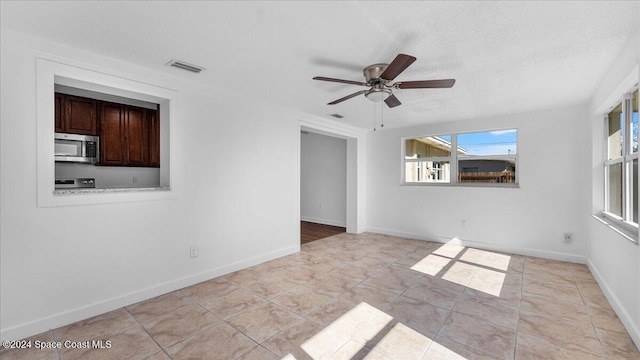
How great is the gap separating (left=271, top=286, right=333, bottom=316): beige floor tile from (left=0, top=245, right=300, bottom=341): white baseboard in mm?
1022

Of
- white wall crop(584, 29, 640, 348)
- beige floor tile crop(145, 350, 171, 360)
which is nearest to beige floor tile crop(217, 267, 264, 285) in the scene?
beige floor tile crop(145, 350, 171, 360)

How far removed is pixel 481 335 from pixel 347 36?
8.46 ft

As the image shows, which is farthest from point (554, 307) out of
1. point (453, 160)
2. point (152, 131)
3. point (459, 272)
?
point (152, 131)

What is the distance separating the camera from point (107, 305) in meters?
2.55

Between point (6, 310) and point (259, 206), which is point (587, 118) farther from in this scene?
point (6, 310)

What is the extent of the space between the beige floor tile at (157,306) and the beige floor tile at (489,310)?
8.88 feet

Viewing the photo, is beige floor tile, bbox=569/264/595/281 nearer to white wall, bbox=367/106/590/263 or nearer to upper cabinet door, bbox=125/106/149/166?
white wall, bbox=367/106/590/263

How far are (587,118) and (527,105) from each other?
2.45 ft

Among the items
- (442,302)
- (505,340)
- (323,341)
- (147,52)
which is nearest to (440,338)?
(505,340)

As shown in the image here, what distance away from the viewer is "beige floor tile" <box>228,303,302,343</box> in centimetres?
220

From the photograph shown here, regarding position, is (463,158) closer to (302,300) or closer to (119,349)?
(302,300)

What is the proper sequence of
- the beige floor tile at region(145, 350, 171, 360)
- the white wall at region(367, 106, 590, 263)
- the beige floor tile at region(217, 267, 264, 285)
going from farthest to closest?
the white wall at region(367, 106, 590, 263)
the beige floor tile at region(217, 267, 264, 285)
the beige floor tile at region(145, 350, 171, 360)

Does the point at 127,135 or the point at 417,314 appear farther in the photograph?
the point at 127,135

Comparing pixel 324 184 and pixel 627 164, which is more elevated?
pixel 627 164
